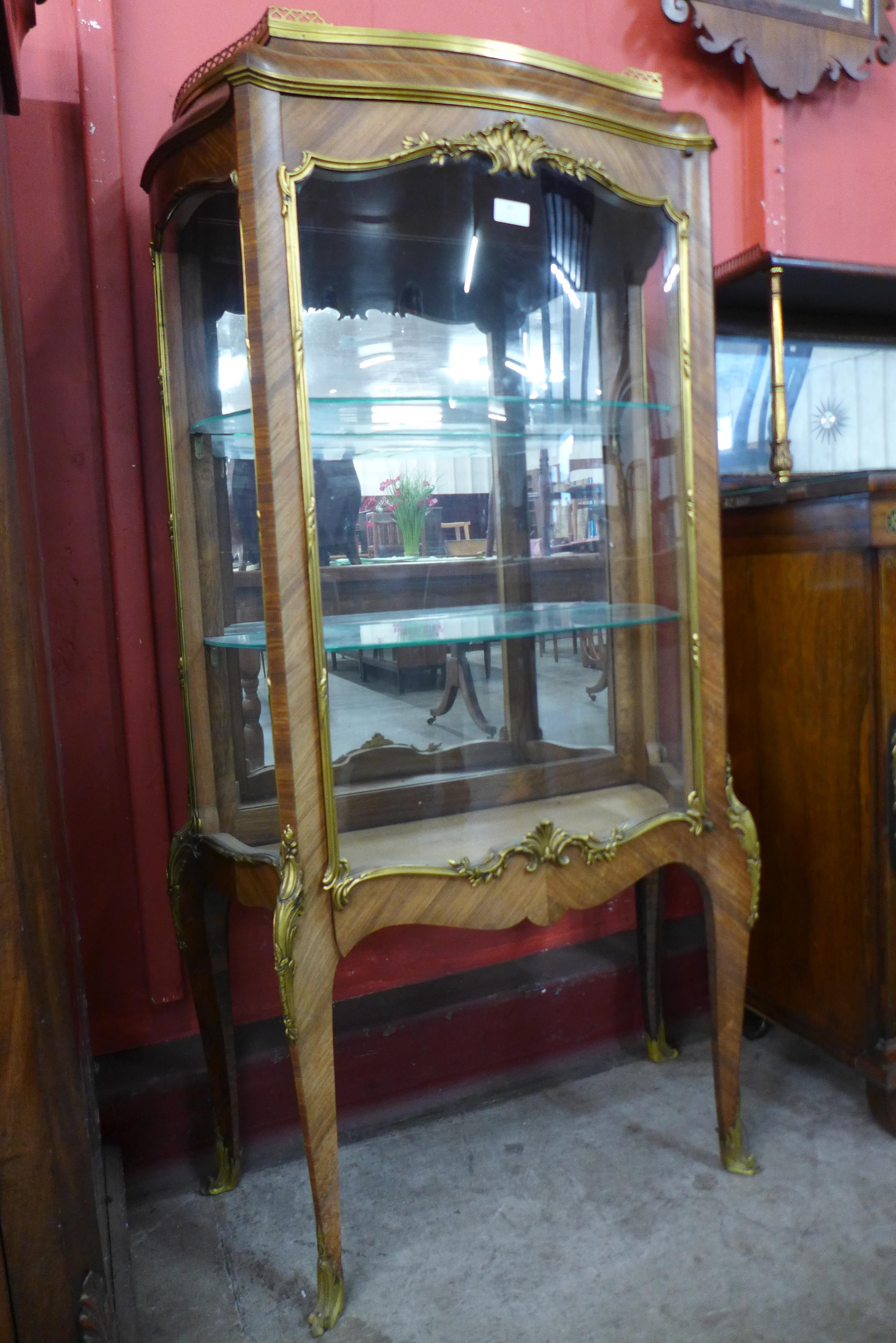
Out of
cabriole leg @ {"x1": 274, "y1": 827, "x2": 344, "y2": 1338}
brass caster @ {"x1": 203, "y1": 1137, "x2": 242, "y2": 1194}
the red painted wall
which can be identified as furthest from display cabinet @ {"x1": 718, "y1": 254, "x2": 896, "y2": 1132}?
brass caster @ {"x1": 203, "y1": 1137, "x2": 242, "y2": 1194}

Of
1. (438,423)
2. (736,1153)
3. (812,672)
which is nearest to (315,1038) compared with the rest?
(736,1153)

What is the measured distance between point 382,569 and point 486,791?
36 cm

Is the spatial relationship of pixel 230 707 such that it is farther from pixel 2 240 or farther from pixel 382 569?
pixel 2 240

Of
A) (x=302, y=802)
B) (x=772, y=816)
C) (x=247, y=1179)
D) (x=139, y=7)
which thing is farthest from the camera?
(x=772, y=816)

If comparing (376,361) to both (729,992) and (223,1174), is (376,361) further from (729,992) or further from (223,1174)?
(223,1174)

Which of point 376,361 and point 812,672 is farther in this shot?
point 812,672

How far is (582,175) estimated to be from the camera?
122 centimetres

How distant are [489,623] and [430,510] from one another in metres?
0.19

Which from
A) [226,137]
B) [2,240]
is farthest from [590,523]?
[2,240]

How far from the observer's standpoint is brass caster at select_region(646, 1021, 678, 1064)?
1771mm

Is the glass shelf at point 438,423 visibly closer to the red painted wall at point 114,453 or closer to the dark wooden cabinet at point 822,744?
the red painted wall at point 114,453

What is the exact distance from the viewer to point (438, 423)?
4.41 feet

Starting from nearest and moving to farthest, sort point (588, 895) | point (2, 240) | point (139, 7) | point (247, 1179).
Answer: point (2, 240), point (588, 895), point (139, 7), point (247, 1179)

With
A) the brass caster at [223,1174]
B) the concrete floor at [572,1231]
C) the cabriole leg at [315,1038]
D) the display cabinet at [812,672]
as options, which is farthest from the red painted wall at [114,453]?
the display cabinet at [812,672]
